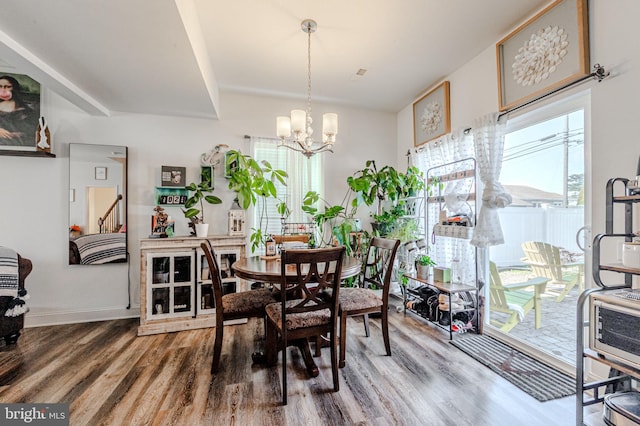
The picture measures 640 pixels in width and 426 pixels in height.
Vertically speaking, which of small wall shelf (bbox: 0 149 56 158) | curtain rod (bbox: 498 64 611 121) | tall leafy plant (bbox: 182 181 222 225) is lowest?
tall leafy plant (bbox: 182 181 222 225)

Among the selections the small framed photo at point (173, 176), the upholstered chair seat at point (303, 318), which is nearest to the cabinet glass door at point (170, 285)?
the small framed photo at point (173, 176)

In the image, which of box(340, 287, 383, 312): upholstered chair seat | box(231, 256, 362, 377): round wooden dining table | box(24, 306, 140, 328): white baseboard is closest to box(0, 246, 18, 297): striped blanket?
box(24, 306, 140, 328): white baseboard

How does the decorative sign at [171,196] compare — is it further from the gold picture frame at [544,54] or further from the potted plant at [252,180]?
the gold picture frame at [544,54]

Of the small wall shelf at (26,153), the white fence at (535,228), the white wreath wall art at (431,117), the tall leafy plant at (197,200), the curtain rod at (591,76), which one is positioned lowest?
the white fence at (535,228)

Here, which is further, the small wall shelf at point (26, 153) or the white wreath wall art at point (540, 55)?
the small wall shelf at point (26, 153)

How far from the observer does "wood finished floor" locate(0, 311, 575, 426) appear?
5.39 feet

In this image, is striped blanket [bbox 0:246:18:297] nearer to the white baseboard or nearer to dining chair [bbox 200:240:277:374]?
the white baseboard

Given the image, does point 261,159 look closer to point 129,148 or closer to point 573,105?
point 129,148

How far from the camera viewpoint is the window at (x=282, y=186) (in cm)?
373

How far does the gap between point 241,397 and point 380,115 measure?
4.01m

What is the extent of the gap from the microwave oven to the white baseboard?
419 centimetres

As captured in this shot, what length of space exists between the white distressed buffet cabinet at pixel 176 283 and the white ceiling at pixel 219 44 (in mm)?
1609

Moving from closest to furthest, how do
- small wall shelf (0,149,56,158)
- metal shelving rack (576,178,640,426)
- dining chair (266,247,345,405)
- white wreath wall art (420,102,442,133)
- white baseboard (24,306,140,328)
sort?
metal shelving rack (576,178,640,426), dining chair (266,247,345,405), small wall shelf (0,149,56,158), white baseboard (24,306,140,328), white wreath wall art (420,102,442,133)

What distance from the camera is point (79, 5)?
65.5 inches
